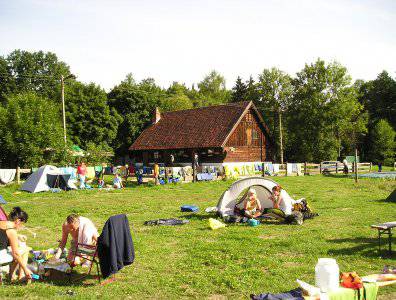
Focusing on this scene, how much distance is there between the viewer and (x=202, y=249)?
9.21 metres

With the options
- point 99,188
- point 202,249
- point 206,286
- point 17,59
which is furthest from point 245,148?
point 17,59

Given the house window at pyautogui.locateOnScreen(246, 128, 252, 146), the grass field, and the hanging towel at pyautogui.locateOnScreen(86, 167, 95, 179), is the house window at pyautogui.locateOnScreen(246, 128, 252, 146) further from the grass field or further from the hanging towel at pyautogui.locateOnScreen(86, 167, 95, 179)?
the grass field

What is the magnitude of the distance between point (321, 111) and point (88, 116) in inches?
1166

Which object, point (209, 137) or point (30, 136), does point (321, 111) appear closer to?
point (209, 137)

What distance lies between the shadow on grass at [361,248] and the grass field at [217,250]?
0.07ft

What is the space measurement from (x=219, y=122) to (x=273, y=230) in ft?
86.8

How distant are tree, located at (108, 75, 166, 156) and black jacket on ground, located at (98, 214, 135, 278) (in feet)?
143

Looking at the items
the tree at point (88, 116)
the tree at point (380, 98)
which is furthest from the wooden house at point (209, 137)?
the tree at point (380, 98)

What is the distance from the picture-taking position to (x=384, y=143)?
49.5 metres

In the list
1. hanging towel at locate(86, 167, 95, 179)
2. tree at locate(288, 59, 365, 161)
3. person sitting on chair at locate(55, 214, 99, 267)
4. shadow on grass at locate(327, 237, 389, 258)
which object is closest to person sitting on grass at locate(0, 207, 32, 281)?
person sitting on chair at locate(55, 214, 99, 267)

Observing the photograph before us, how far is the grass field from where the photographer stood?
6.70 metres

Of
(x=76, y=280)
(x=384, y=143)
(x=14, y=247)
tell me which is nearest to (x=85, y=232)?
(x=76, y=280)

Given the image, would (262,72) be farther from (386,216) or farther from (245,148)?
(386,216)

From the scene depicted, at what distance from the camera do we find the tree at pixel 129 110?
50.3 metres
